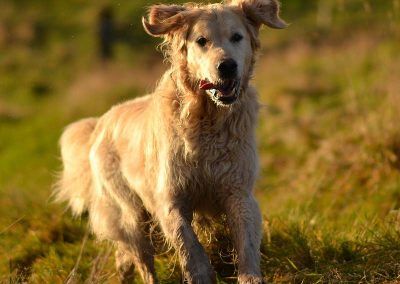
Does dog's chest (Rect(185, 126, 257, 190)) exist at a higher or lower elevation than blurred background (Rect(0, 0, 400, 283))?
higher

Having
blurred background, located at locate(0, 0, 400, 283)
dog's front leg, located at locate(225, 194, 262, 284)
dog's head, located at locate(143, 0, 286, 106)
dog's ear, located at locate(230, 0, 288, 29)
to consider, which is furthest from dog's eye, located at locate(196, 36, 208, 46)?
dog's front leg, located at locate(225, 194, 262, 284)

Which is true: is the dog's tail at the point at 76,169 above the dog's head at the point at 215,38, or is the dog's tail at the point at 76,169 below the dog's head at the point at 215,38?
below

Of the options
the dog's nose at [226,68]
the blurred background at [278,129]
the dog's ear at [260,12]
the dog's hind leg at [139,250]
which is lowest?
the blurred background at [278,129]

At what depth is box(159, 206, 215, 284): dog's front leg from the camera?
5.71 m

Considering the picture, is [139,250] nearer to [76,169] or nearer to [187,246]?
[187,246]

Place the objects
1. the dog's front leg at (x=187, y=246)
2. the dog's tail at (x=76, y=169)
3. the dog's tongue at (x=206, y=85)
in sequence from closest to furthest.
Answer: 1. the dog's front leg at (x=187, y=246)
2. the dog's tongue at (x=206, y=85)
3. the dog's tail at (x=76, y=169)

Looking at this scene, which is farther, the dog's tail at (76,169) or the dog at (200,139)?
the dog's tail at (76,169)

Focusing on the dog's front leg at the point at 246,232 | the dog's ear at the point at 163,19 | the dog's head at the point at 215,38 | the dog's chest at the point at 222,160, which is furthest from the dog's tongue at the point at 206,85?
the dog's front leg at the point at 246,232

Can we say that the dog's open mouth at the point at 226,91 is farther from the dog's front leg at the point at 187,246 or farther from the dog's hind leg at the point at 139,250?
the dog's hind leg at the point at 139,250

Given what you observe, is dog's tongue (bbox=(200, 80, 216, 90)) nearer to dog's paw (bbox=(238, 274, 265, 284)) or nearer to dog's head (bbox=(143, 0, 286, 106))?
dog's head (bbox=(143, 0, 286, 106))

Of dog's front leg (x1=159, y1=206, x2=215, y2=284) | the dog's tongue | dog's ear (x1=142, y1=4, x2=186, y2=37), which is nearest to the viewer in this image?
dog's front leg (x1=159, y1=206, x2=215, y2=284)

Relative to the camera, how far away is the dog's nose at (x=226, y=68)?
18.7 feet

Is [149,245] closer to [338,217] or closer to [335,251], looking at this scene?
[335,251]

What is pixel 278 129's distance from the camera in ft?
43.9
